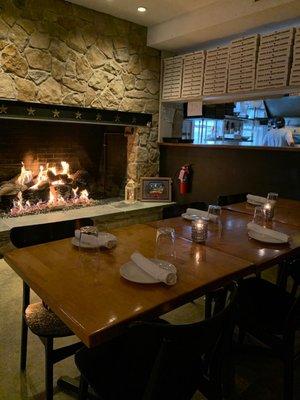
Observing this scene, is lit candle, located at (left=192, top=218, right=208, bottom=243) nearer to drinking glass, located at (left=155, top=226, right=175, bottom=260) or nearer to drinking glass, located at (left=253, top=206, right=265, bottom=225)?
drinking glass, located at (left=155, top=226, right=175, bottom=260)

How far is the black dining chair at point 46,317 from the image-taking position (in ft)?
4.45

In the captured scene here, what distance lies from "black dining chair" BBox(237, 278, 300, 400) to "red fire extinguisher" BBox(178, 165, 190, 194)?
2.42 m

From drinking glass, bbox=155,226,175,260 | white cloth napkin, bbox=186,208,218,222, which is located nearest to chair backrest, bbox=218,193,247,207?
white cloth napkin, bbox=186,208,218,222

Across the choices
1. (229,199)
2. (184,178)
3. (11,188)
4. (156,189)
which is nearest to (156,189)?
(156,189)

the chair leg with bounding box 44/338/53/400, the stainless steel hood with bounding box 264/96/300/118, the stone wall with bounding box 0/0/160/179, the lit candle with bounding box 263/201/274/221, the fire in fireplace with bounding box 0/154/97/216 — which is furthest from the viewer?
the stainless steel hood with bounding box 264/96/300/118

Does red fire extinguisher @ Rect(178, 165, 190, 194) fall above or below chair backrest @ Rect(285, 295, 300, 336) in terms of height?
above

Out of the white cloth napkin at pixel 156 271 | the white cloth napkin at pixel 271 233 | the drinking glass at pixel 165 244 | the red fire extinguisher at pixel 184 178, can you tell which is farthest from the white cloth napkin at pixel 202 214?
the red fire extinguisher at pixel 184 178

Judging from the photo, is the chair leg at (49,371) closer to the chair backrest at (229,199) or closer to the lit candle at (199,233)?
the lit candle at (199,233)

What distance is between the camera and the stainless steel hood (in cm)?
556

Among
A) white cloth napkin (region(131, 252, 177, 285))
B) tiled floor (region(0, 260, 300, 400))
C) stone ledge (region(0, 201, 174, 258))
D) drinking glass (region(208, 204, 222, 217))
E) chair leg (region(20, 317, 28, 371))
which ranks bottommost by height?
tiled floor (region(0, 260, 300, 400))

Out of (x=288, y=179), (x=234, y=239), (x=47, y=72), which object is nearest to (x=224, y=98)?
(x=288, y=179)

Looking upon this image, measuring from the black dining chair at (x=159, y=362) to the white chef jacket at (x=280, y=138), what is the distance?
3780 millimetres

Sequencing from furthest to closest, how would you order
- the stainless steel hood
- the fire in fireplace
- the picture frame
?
the stainless steel hood, the picture frame, the fire in fireplace

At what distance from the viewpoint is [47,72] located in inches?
128
